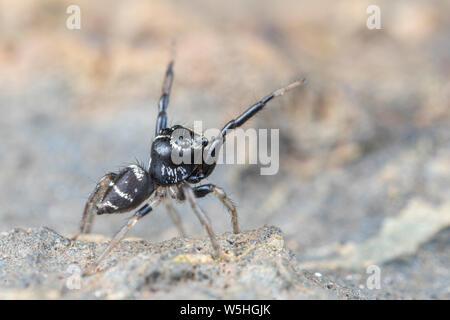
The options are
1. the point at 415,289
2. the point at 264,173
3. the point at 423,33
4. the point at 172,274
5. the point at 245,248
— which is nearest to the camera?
the point at 172,274

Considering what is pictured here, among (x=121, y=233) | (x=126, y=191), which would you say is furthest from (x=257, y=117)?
(x=121, y=233)

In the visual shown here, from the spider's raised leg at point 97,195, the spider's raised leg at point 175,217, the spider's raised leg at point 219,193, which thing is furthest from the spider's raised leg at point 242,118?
the spider's raised leg at point 175,217

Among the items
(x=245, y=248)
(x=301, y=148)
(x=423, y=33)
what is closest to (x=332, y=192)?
(x=301, y=148)

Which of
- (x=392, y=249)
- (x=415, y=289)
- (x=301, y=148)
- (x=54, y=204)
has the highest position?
(x=301, y=148)

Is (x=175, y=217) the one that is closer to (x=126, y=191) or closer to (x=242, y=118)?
(x=126, y=191)

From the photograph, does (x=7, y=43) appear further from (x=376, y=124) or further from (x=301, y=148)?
(x=376, y=124)

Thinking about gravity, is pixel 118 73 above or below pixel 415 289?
above

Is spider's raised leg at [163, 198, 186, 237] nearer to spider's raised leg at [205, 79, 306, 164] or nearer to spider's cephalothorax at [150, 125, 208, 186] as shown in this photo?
spider's cephalothorax at [150, 125, 208, 186]

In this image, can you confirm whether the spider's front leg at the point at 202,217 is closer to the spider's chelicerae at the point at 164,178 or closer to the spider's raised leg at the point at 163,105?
the spider's chelicerae at the point at 164,178
